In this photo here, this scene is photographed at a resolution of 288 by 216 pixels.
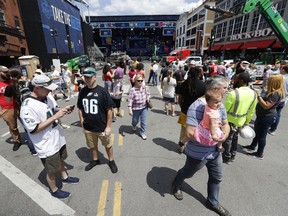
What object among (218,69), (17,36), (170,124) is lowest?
(170,124)

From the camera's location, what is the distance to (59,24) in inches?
1031

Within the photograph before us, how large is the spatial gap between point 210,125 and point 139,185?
72.1 inches

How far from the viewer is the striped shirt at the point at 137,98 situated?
14.1 ft

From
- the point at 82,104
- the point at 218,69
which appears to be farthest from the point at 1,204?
the point at 218,69

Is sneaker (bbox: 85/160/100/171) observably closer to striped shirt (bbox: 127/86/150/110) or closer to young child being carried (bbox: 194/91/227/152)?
striped shirt (bbox: 127/86/150/110)

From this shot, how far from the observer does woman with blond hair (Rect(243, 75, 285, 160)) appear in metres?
3.30

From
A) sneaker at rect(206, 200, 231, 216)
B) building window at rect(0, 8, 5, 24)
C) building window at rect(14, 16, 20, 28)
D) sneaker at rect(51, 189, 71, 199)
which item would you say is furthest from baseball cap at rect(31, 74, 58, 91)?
building window at rect(14, 16, 20, 28)

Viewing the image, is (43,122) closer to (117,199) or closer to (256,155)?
(117,199)

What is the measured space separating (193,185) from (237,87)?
195 centimetres

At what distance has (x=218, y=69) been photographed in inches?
422

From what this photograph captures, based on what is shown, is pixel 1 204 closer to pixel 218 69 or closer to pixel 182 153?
pixel 182 153

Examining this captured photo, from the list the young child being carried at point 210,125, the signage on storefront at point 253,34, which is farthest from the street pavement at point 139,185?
the signage on storefront at point 253,34

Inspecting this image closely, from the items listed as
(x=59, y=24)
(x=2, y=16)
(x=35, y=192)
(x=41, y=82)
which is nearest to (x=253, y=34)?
(x=59, y=24)

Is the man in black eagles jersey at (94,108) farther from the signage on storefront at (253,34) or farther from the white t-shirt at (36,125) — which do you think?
the signage on storefront at (253,34)
